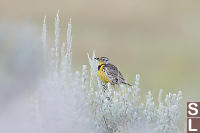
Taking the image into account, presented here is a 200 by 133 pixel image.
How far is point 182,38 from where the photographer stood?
13.7 m

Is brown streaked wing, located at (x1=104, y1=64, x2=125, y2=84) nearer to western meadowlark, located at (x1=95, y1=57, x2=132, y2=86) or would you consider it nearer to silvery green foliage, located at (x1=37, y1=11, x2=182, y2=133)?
western meadowlark, located at (x1=95, y1=57, x2=132, y2=86)

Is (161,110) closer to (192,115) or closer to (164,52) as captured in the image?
(192,115)

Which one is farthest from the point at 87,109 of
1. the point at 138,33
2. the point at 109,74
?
the point at 138,33

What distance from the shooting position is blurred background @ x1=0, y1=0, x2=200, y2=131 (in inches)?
384

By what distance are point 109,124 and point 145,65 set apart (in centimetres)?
667

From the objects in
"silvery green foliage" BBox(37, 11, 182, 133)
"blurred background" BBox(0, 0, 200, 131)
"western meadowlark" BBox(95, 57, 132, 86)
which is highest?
"blurred background" BBox(0, 0, 200, 131)

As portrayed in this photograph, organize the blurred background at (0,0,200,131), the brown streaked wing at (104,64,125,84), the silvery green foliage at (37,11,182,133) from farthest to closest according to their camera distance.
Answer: the blurred background at (0,0,200,131)
the brown streaked wing at (104,64,125,84)
the silvery green foliage at (37,11,182,133)

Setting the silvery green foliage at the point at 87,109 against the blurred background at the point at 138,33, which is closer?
the silvery green foliage at the point at 87,109

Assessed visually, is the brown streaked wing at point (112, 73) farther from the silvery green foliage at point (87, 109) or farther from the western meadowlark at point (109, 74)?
the silvery green foliage at point (87, 109)

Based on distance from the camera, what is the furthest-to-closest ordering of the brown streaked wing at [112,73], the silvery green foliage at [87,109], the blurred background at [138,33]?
the blurred background at [138,33]
the brown streaked wing at [112,73]
the silvery green foliage at [87,109]

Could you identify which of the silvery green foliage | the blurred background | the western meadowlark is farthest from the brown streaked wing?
the blurred background


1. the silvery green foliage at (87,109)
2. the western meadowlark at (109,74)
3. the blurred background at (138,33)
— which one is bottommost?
the silvery green foliage at (87,109)

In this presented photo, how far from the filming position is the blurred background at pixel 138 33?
9742 millimetres

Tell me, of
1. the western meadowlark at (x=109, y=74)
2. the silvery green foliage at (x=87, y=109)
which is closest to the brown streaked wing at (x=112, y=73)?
the western meadowlark at (x=109, y=74)
